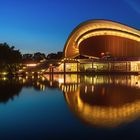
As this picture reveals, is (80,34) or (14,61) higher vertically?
(80,34)

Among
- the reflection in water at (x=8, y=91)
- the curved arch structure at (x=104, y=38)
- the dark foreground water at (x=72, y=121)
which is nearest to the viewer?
the dark foreground water at (x=72, y=121)

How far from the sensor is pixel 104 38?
→ 6912cm

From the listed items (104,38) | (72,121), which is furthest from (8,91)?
(104,38)

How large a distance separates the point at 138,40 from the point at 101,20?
8.41m

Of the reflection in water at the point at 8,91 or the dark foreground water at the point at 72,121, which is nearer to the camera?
the dark foreground water at the point at 72,121

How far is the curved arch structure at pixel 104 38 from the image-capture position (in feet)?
214

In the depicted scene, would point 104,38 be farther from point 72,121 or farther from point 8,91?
point 72,121

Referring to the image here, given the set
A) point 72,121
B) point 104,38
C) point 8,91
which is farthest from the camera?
point 104,38

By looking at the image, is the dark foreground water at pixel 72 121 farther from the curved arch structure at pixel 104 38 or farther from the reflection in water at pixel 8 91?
the curved arch structure at pixel 104 38

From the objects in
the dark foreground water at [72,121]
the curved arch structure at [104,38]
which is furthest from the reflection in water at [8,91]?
the curved arch structure at [104,38]

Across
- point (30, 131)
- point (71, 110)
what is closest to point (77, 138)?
point (30, 131)

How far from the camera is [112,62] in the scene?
63.7m

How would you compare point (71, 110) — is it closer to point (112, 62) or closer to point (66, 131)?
point (66, 131)

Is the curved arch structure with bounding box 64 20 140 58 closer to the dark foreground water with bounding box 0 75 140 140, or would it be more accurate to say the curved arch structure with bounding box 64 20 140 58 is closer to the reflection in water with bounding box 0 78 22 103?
the reflection in water with bounding box 0 78 22 103
